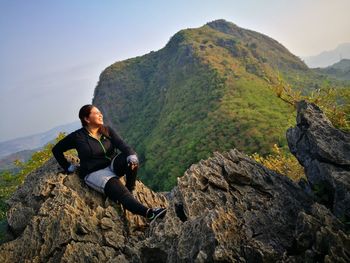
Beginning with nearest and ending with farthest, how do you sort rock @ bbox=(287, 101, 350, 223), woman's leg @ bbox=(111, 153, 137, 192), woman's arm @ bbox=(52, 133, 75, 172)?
rock @ bbox=(287, 101, 350, 223) < woman's leg @ bbox=(111, 153, 137, 192) < woman's arm @ bbox=(52, 133, 75, 172)

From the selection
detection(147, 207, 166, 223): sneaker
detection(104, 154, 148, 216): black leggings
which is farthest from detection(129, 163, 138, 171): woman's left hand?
detection(147, 207, 166, 223): sneaker

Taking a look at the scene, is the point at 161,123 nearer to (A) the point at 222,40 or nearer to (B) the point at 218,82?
(B) the point at 218,82

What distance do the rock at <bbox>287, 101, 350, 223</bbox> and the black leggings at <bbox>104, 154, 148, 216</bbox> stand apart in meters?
4.80

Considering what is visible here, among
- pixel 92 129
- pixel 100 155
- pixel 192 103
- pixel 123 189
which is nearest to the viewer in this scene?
pixel 123 189

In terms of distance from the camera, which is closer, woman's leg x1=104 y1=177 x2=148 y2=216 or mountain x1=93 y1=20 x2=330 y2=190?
woman's leg x1=104 y1=177 x2=148 y2=216

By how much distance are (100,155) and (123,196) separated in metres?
1.72

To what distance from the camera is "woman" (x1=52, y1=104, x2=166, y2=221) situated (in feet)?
35.1

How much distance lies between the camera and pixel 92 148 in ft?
36.2

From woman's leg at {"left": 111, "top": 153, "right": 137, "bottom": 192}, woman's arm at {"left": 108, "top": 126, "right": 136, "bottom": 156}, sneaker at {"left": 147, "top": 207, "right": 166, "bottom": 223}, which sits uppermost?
woman's arm at {"left": 108, "top": 126, "right": 136, "bottom": 156}

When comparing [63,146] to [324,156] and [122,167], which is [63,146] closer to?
[122,167]

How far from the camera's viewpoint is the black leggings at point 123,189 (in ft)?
32.4

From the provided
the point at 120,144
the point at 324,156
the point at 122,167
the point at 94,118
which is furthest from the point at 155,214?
the point at 324,156

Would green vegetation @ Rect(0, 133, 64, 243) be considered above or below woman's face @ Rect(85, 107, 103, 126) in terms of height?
below

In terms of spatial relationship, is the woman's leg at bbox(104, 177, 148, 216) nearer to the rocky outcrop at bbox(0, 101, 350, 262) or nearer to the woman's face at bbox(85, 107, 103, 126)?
the rocky outcrop at bbox(0, 101, 350, 262)
